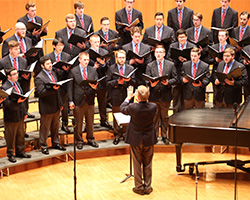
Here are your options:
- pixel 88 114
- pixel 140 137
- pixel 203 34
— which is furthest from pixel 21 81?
pixel 203 34

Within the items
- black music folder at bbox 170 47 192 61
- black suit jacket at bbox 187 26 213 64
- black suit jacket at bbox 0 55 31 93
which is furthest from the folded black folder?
black suit jacket at bbox 187 26 213 64

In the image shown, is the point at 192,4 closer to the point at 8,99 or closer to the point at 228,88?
the point at 228,88

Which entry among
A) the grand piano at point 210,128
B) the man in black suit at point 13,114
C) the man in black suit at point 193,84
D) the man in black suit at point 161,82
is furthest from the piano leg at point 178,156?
the man in black suit at point 13,114

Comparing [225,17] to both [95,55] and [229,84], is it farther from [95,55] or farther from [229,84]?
[95,55]

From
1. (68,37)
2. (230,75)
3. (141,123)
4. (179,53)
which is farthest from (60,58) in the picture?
(230,75)

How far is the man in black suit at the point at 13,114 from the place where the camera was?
604 cm

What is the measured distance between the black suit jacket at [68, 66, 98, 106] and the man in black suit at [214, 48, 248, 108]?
190 centimetres

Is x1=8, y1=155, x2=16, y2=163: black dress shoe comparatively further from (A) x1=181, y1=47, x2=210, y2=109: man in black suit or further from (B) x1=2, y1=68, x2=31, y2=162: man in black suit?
(A) x1=181, y1=47, x2=210, y2=109: man in black suit

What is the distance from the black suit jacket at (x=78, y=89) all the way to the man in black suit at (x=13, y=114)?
30.7 inches

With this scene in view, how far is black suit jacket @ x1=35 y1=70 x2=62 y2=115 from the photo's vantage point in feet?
20.5

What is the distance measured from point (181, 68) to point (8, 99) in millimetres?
2691

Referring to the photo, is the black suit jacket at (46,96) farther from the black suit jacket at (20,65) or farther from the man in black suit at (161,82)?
the man in black suit at (161,82)

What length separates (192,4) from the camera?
35.7 ft

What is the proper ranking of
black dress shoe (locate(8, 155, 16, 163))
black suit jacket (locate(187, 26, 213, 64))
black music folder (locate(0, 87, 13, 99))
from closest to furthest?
black music folder (locate(0, 87, 13, 99)), black dress shoe (locate(8, 155, 16, 163)), black suit jacket (locate(187, 26, 213, 64))
